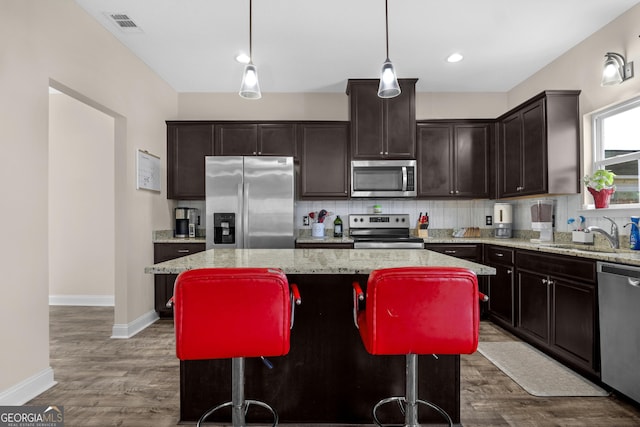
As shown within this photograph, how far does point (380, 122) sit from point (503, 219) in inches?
71.3

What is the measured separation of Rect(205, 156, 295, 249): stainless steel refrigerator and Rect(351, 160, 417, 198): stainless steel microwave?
84 cm

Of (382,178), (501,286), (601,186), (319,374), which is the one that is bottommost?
(319,374)

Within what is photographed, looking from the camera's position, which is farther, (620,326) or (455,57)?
(455,57)

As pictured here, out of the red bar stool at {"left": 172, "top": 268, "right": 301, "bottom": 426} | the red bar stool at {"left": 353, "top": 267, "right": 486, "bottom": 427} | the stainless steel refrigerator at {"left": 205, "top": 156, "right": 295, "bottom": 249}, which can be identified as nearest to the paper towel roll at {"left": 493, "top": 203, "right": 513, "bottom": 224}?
the stainless steel refrigerator at {"left": 205, "top": 156, "right": 295, "bottom": 249}

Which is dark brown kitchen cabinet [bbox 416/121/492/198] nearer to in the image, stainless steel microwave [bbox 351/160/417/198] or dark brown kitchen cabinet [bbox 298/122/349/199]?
stainless steel microwave [bbox 351/160/417/198]

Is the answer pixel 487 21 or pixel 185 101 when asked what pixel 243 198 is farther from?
pixel 487 21

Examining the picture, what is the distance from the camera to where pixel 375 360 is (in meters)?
1.97

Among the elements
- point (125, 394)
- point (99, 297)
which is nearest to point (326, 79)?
point (125, 394)

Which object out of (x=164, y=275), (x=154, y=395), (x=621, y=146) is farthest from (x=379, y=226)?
(x=154, y=395)

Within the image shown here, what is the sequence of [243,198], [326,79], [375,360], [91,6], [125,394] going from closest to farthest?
1. [375,360]
2. [125,394]
3. [91,6]
4. [243,198]
5. [326,79]

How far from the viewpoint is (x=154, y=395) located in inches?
92.6

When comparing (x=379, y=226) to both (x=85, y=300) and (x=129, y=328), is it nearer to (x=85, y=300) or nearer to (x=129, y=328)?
(x=129, y=328)

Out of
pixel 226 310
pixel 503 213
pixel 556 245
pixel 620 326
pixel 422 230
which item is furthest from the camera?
pixel 422 230

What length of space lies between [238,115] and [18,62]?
2.66m
